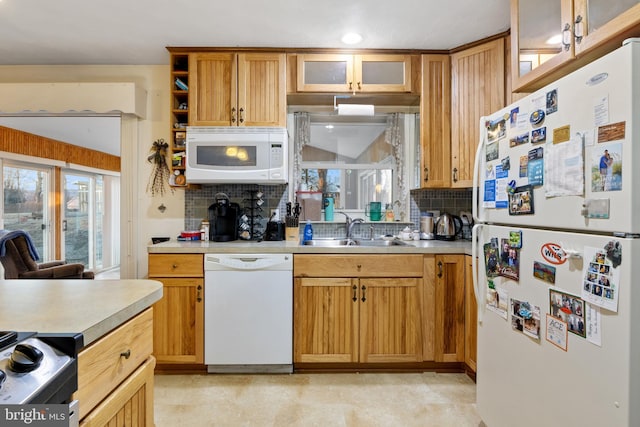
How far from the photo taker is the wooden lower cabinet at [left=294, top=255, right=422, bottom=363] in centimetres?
222

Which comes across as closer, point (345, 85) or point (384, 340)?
point (384, 340)

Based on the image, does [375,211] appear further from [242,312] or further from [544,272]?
[544,272]

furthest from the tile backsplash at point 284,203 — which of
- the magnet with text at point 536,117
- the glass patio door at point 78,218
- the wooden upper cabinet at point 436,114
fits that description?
the glass patio door at point 78,218

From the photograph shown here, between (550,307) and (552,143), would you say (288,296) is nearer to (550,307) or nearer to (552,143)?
(550,307)

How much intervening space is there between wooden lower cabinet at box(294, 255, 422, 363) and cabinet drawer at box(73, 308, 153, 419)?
124 cm

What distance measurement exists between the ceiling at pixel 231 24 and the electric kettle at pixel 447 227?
130cm

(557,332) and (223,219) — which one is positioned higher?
(223,219)

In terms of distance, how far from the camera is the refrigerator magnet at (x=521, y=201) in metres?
1.28

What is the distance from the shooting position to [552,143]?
117 centimetres

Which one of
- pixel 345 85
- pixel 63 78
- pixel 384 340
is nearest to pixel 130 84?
pixel 63 78

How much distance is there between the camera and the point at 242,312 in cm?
219

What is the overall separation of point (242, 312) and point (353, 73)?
192 centimetres

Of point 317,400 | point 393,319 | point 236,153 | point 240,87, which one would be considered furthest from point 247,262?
point 240,87

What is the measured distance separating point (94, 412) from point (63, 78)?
3037 millimetres
